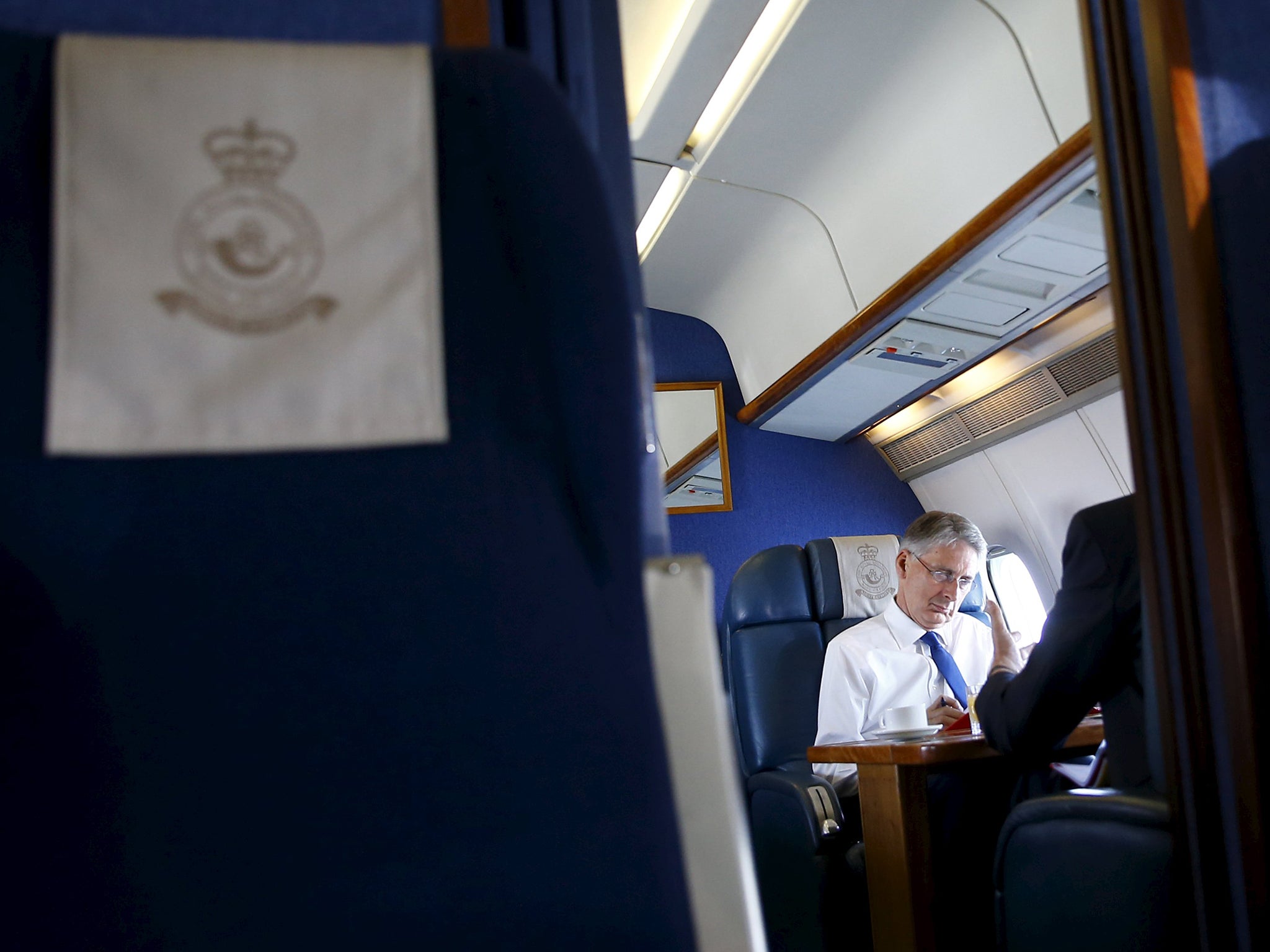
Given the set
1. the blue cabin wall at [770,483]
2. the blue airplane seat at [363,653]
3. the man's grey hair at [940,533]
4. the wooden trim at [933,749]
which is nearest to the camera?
the blue airplane seat at [363,653]

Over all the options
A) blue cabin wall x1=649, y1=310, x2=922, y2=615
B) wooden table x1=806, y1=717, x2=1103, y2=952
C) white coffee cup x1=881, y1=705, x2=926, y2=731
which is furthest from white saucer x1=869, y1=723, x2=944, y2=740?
blue cabin wall x1=649, y1=310, x2=922, y2=615

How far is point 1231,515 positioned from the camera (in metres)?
1.45

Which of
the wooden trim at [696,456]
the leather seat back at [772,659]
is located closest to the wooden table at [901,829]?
the leather seat back at [772,659]

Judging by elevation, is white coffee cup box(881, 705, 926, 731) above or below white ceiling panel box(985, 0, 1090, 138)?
below

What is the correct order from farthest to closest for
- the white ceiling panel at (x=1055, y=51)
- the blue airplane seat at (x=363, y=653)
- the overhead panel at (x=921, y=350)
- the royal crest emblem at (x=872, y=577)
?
1. the overhead panel at (x=921, y=350)
2. the royal crest emblem at (x=872, y=577)
3. the white ceiling panel at (x=1055, y=51)
4. the blue airplane seat at (x=363, y=653)

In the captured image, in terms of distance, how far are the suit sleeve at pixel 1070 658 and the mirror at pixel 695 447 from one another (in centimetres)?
369

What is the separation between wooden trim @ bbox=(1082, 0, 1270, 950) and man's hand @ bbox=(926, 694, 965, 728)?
1427 mm

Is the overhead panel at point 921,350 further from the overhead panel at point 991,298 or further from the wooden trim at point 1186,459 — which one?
the wooden trim at point 1186,459

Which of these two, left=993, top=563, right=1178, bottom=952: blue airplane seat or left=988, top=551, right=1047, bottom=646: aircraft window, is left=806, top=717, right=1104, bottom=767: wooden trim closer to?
left=993, top=563, right=1178, bottom=952: blue airplane seat

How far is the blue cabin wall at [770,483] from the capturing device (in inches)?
220

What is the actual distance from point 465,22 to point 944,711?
2.50 meters

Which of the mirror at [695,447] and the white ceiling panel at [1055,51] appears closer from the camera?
the white ceiling panel at [1055,51]

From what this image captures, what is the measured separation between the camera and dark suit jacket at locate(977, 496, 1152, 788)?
175 cm

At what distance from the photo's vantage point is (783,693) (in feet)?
11.0
